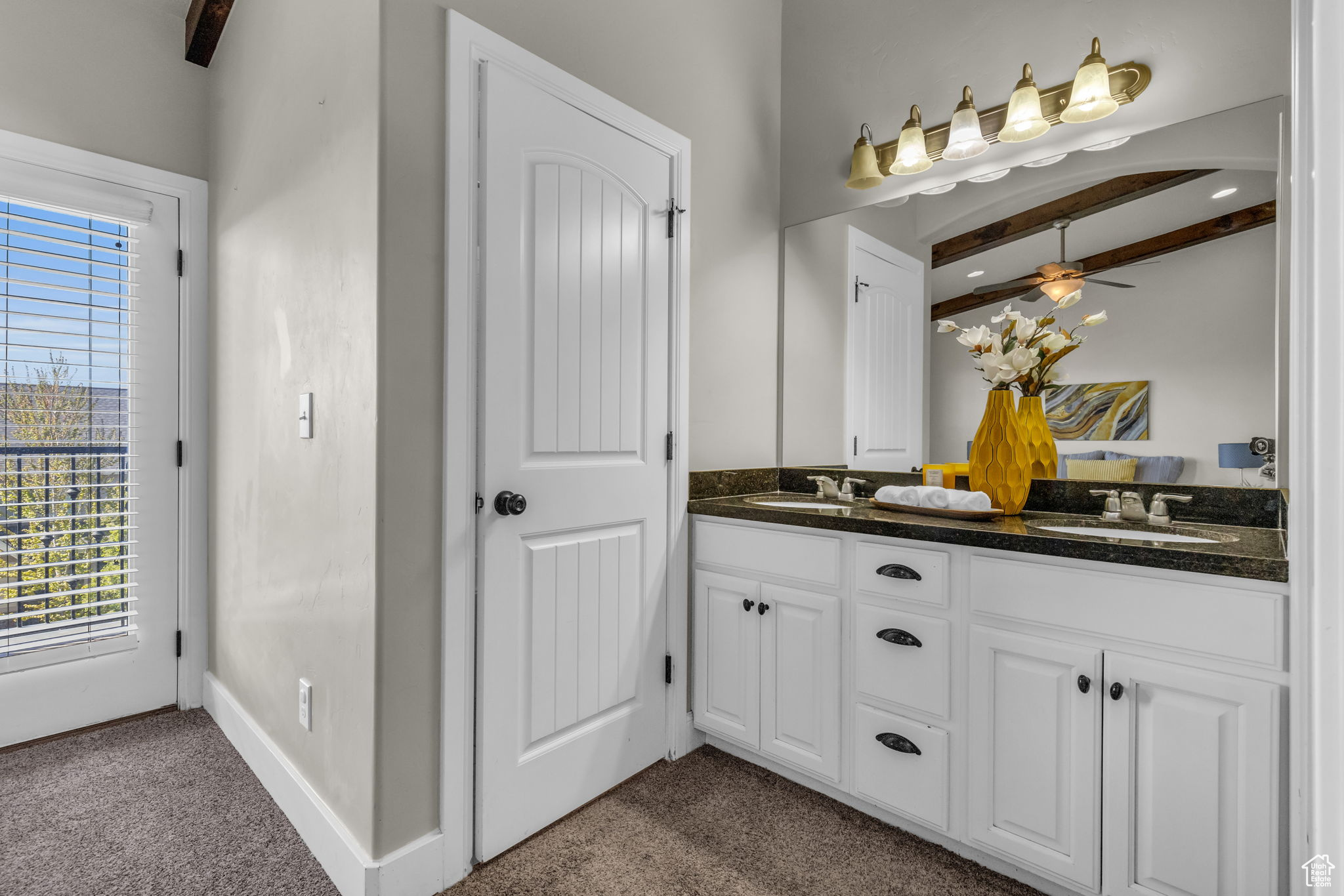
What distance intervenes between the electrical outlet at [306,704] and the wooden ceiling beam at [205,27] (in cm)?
223

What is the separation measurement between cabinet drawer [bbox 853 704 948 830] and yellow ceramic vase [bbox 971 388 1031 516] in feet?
2.18

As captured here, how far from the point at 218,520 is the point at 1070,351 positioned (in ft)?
9.31

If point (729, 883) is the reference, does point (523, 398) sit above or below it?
above

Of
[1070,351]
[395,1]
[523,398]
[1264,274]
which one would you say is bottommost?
[523,398]

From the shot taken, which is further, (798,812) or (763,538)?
(763,538)

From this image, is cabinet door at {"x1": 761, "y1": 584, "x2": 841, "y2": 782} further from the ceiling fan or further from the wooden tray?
the ceiling fan

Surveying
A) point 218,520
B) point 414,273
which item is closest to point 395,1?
point 414,273

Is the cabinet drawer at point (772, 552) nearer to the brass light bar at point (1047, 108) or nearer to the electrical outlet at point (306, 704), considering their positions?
the electrical outlet at point (306, 704)

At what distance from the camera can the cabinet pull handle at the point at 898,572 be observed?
164 cm

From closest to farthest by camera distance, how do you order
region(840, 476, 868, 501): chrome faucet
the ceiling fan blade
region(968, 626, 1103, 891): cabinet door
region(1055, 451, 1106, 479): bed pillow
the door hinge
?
region(968, 626, 1103, 891): cabinet door → region(1055, 451, 1106, 479): bed pillow → the ceiling fan blade → the door hinge → region(840, 476, 868, 501): chrome faucet

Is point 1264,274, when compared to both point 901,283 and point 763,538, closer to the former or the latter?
point 901,283

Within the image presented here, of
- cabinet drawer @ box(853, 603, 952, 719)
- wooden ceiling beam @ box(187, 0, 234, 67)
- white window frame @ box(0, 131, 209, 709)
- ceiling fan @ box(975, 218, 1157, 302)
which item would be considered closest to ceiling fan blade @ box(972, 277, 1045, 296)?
ceiling fan @ box(975, 218, 1157, 302)

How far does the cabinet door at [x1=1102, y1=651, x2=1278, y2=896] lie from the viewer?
3.95 ft

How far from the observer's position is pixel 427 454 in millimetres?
1498
